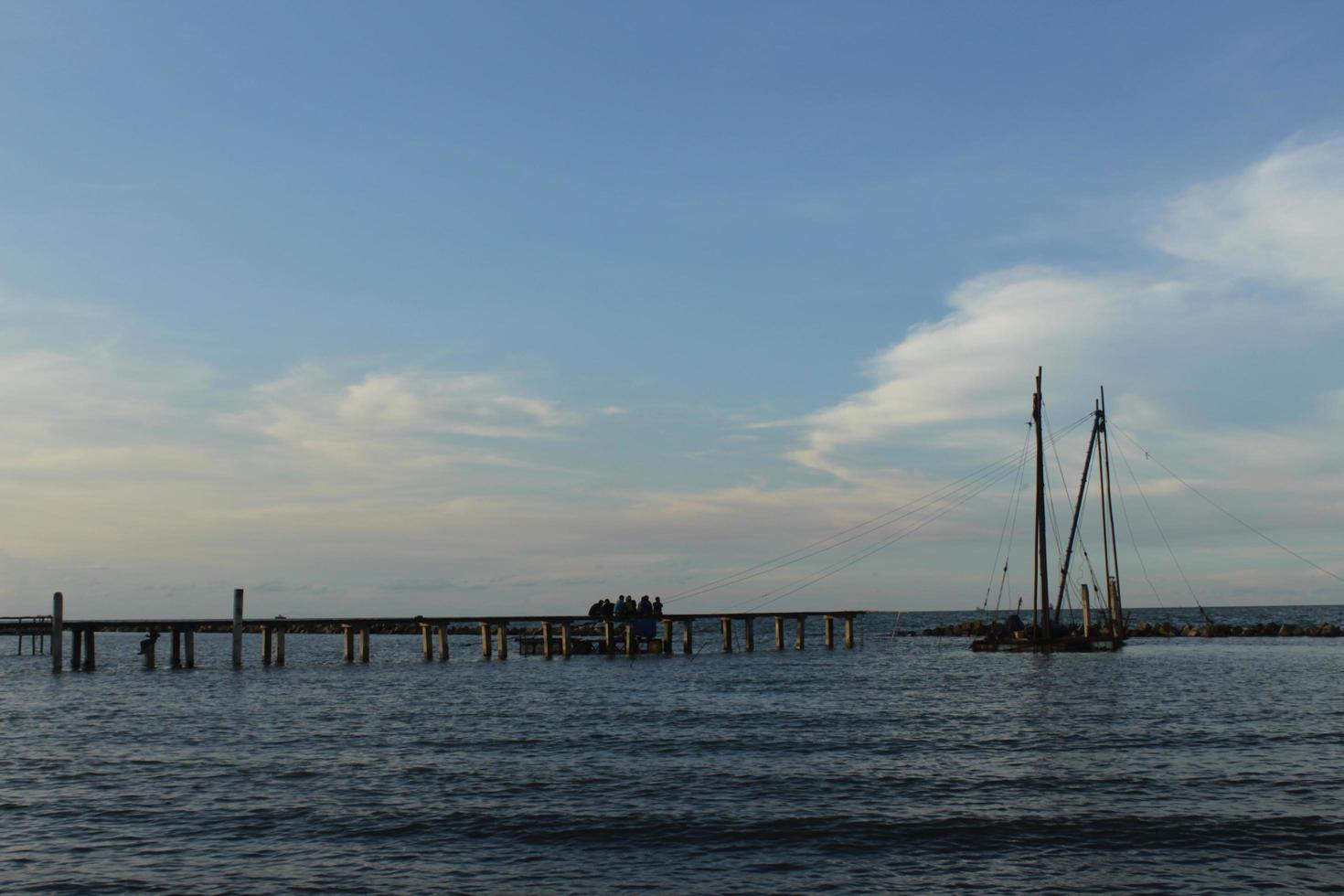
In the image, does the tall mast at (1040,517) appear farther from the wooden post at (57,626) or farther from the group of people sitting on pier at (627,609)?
the wooden post at (57,626)

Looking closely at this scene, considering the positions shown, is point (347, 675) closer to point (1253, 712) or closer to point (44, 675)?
point (44, 675)

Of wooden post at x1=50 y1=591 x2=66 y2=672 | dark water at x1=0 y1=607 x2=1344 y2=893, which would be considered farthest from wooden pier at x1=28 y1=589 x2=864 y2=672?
dark water at x1=0 y1=607 x2=1344 y2=893

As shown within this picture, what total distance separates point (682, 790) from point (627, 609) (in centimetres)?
4937

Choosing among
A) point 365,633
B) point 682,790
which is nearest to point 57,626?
point 365,633

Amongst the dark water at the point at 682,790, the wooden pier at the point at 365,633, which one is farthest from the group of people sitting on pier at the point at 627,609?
the dark water at the point at 682,790

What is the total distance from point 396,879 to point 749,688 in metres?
31.1

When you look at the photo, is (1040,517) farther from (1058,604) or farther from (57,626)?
(57,626)

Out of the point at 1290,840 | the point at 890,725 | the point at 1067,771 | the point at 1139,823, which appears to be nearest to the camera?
the point at 1290,840

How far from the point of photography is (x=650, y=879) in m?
16.1

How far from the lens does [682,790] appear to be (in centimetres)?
2259

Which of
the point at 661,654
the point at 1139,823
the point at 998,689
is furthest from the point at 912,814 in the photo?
the point at 661,654

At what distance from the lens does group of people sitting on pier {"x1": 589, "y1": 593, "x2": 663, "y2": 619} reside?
70.4 m

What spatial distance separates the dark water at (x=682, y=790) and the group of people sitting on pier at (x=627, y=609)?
2512 centimetres

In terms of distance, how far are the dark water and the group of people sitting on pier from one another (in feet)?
82.4
